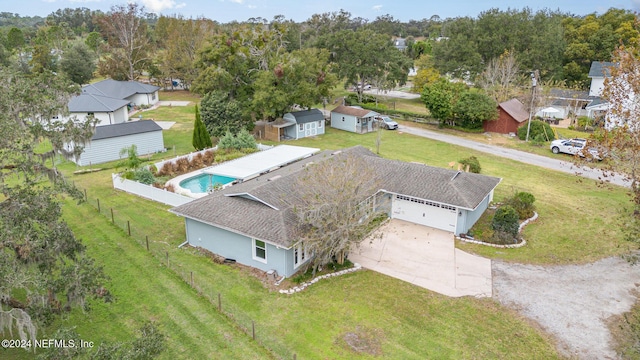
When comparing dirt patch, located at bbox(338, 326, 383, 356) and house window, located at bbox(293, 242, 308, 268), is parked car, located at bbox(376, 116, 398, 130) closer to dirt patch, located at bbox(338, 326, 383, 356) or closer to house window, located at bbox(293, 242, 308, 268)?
house window, located at bbox(293, 242, 308, 268)

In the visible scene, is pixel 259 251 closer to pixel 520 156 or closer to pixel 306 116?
pixel 306 116

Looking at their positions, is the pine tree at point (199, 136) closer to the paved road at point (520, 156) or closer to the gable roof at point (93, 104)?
the gable roof at point (93, 104)

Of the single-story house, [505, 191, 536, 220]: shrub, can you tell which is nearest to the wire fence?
[505, 191, 536, 220]: shrub

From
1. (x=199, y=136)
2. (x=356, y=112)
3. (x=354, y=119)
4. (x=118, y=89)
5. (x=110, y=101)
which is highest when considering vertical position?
(x=118, y=89)

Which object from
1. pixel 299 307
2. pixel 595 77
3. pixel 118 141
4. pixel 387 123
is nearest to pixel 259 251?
pixel 299 307

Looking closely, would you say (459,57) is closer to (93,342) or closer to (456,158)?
(456,158)
